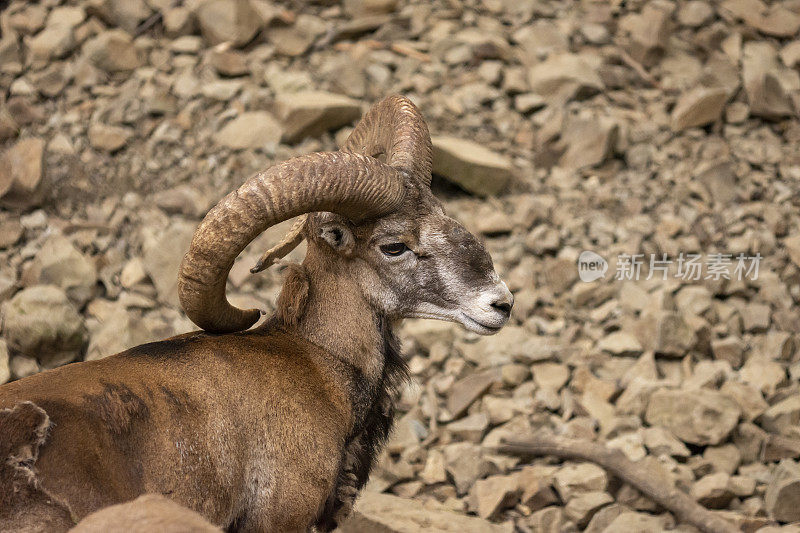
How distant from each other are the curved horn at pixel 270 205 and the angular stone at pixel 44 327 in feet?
10.1

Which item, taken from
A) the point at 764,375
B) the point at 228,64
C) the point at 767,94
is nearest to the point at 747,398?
the point at 764,375

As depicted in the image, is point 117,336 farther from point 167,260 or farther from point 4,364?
point 167,260

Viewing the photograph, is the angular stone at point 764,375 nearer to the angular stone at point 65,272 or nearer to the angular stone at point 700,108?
the angular stone at point 700,108

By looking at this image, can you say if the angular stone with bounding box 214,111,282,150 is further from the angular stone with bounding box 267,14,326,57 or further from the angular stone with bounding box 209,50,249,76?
the angular stone with bounding box 267,14,326,57

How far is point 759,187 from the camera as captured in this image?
10.7 meters

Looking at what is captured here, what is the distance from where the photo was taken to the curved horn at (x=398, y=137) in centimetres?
561

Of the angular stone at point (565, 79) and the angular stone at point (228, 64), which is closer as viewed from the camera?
the angular stone at point (565, 79)

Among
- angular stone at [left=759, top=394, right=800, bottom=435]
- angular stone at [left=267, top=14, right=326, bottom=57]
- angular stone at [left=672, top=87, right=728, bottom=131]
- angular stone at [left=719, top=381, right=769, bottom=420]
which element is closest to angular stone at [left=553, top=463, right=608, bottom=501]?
angular stone at [left=719, top=381, right=769, bottom=420]

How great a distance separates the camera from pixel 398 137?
5789 mm

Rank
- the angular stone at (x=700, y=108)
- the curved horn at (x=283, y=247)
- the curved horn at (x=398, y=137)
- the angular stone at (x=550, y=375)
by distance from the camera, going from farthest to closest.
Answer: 1. the angular stone at (x=700, y=108)
2. the angular stone at (x=550, y=375)
3. the curved horn at (x=398, y=137)
4. the curved horn at (x=283, y=247)

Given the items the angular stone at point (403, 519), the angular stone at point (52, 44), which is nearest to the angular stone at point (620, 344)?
the angular stone at point (403, 519)

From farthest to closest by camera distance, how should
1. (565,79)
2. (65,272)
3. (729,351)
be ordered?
(565,79)
(65,272)
(729,351)

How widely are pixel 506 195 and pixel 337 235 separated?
19.0 feet

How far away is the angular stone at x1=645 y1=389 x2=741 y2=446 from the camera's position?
24.1 feet
